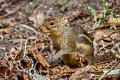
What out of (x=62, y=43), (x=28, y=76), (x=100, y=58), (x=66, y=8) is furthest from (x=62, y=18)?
(x=66, y=8)

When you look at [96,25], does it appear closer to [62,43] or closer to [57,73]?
[62,43]

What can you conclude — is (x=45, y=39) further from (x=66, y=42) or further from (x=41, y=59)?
(x=41, y=59)

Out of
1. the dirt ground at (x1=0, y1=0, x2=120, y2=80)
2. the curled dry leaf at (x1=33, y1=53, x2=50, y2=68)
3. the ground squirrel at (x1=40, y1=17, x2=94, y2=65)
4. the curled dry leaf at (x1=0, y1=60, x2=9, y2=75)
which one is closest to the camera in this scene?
the dirt ground at (x1=0, y1=0, x2=120, y2=80)

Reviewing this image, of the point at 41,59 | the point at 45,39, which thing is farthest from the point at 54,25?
the point at 45,39

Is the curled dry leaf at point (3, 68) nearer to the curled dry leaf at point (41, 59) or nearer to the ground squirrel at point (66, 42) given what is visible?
the curled dry leaf at point (41, 59)

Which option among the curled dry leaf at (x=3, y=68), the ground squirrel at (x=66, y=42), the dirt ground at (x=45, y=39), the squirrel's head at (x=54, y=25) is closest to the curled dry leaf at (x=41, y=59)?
the dirt ground at (x=45, y=39)

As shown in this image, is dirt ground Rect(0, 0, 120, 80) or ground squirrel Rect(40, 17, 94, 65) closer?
dirt ground Rect(0, 0, 120, 80)

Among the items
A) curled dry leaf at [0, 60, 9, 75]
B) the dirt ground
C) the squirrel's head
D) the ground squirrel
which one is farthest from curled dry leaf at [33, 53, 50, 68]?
curled dry leaf at [0, 60, 9, 75]

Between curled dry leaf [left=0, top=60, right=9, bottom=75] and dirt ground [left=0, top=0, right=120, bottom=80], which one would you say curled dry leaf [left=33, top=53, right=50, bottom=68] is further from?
curled dry leaf [left=0, top=60, right=9, bottom=75]
